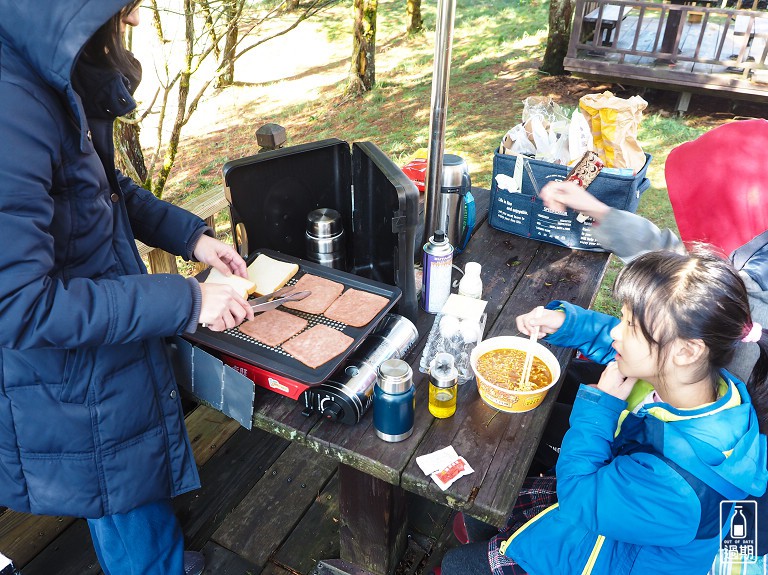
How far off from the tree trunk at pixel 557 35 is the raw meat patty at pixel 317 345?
24.4 ft

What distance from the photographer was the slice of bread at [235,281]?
1867 mm

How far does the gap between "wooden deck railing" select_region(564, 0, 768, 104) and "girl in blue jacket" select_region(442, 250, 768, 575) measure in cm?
595

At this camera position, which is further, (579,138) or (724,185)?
(579,138)

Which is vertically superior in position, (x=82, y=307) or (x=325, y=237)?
(x=82, y=307)

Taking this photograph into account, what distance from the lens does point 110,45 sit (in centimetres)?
140

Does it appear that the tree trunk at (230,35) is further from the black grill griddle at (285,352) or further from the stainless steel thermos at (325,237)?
the black grill griddle at (285,352)

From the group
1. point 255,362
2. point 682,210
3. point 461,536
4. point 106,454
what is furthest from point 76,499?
point 682,210

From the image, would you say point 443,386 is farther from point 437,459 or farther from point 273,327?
point 273,327

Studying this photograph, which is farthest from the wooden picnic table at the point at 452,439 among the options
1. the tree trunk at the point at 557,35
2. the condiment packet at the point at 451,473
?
the tree trunk at the point at 557,35

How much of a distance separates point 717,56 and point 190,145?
632 centimetres

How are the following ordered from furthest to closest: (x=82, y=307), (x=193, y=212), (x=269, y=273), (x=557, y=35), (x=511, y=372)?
1. (x=557, y=35)
2. (x=193, y=212)
3. (x=269, y=273)
4. (x=511, y=372)
5. (x=82, y=307)

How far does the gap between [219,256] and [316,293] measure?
0.34 metres

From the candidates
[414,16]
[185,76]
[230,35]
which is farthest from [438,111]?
[414,16]

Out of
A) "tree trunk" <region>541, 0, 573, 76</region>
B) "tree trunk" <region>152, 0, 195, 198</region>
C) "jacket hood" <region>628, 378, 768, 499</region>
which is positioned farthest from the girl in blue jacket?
"tree trunk" <region>541, 0, 573, 76</region>
